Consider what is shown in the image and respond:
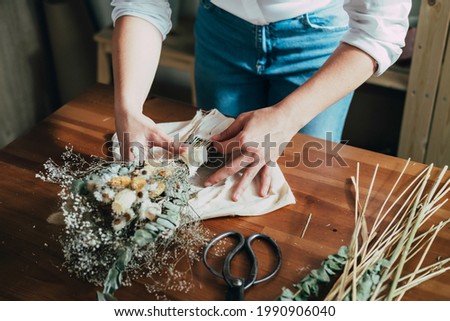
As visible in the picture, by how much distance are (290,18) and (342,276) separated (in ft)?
2.30

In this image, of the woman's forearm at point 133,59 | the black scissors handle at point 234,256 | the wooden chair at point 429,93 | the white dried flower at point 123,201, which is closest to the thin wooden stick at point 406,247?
the black scissors handle at point 234,256

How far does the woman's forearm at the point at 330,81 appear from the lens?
1.24 metres

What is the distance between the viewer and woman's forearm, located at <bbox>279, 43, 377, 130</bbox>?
4.07ft

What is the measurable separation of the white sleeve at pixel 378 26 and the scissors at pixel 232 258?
489 mm

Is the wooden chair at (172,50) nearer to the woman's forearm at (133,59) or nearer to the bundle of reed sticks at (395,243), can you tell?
the woman's forearm at (133,59)

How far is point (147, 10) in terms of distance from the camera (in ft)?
4.54

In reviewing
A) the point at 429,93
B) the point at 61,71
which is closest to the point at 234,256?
the point at 429,93

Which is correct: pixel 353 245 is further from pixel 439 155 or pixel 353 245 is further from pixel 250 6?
pixel 439 155

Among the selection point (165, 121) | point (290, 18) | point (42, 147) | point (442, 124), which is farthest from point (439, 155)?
point (42, 147)

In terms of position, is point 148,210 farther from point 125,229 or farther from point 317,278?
point 317,278

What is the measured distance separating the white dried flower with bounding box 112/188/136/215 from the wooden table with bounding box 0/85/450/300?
14cm

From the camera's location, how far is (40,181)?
1.24 meters

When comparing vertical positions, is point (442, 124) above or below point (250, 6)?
below

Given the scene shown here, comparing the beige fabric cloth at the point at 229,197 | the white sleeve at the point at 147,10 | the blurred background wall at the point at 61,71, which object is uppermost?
the white sleeve at the point at 147,10
